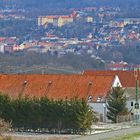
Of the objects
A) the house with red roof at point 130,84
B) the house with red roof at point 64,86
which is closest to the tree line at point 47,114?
the house with red roof at point 64,86

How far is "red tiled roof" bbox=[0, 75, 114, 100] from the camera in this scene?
201ft

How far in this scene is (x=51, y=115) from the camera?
50.5 m

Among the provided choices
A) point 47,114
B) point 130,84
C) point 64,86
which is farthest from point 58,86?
point 130,84

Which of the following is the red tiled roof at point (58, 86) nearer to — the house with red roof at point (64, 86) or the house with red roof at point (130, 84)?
the house with red roof at point (64, 86)

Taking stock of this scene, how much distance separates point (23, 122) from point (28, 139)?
7169 mm

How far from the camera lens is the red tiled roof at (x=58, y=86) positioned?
6141 cm

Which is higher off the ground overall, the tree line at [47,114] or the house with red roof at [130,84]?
the house with red roof at [130,84]

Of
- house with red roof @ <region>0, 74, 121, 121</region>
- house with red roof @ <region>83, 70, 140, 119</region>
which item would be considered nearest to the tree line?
house with red roof @ <region>0, 74, 121, 121</region>

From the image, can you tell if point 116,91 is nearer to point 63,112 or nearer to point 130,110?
point 130,110

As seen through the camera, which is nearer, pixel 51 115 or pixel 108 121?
pixel 51 115

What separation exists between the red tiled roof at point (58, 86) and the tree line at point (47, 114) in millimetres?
8822

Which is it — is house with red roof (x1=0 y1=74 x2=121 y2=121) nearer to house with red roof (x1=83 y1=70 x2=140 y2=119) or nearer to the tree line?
house with red roof (x1=83 y1=70 x2=140 y2=119)

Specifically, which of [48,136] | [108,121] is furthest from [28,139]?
[108,121]

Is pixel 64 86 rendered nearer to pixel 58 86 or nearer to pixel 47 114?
pixel 58 86
